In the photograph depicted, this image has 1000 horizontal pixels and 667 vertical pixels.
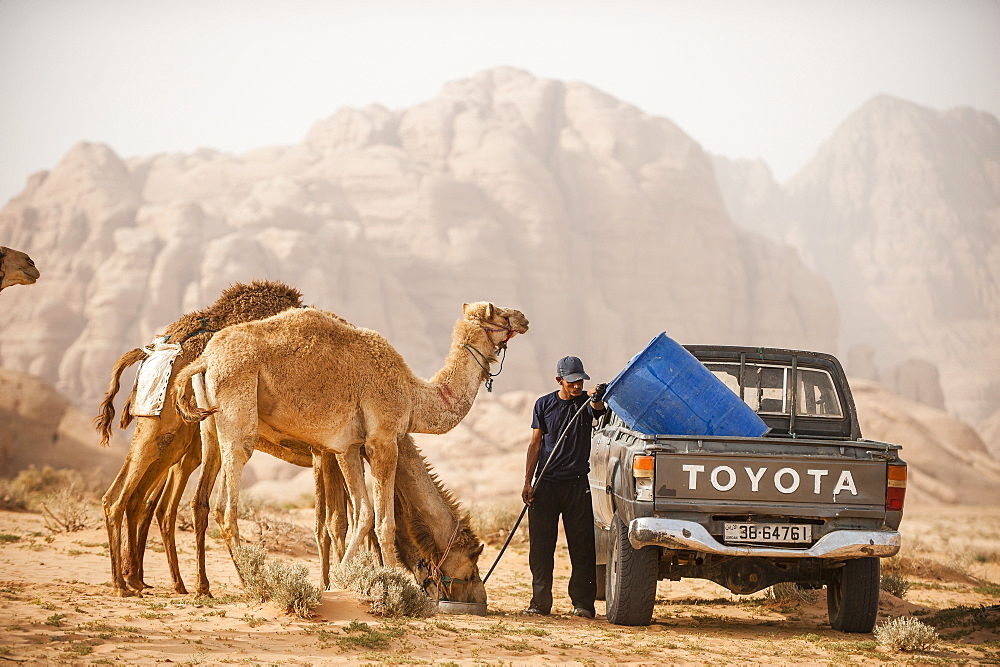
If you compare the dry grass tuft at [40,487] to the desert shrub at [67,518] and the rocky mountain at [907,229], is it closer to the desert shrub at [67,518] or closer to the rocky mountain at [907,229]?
the desert shrub at [67,518]

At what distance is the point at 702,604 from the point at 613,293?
58.4 metres

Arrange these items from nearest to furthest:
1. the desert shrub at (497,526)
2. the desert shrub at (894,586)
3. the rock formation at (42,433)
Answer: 1. the desert shrub at (894,586)
2. the desert shrub at (497,526)
3. the rock formation at (42,433)

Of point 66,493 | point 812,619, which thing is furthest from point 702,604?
point 66,493

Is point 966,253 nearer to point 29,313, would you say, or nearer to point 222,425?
point 29,313

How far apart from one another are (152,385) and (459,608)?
136 inches

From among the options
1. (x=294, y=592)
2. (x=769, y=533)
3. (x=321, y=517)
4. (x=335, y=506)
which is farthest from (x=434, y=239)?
(x=769, y=533)

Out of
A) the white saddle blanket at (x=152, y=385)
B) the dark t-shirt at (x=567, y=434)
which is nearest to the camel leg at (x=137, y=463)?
the white saddle blanket at (x=152, y=385)

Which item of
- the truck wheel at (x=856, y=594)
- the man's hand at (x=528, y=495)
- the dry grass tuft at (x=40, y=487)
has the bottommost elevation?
the dry grass tuft at (x=40, y=487)

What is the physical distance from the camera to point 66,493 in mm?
15016

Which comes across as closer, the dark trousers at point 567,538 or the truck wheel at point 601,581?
the dark trousers at point 567,538

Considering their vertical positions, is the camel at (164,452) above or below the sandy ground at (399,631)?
above

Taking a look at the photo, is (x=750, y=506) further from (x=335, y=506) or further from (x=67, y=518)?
(x=67, y=518)

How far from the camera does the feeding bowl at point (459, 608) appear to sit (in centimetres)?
873

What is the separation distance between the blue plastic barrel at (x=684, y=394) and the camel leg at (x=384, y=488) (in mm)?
2167
